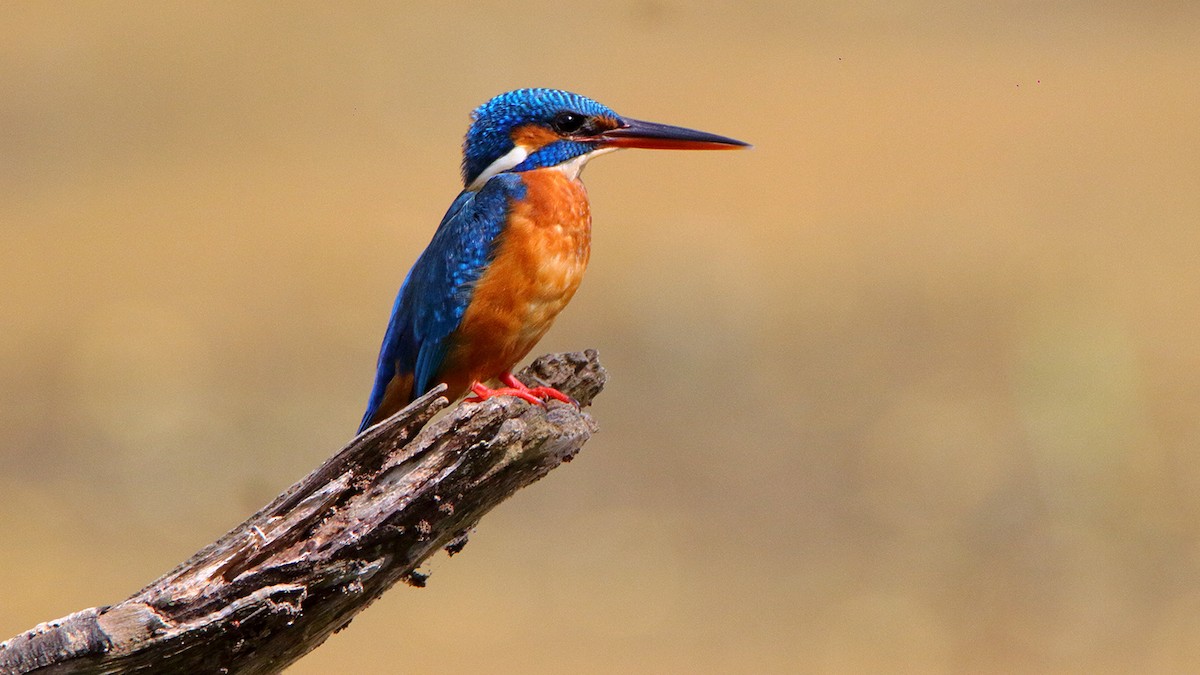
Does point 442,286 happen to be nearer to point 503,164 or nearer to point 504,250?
point 504,250

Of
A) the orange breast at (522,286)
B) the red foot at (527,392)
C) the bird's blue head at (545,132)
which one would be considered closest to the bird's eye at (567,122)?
the bird's blue head at (545,132)

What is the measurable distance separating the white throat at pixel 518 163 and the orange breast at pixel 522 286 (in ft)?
0.19

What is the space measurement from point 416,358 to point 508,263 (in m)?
0.22

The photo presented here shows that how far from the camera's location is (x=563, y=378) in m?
2.17

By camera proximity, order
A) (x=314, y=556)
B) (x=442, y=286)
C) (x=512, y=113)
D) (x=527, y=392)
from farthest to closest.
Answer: (x=512, y=113), (x=442, y=286), (x=527, y=392), (x=314, y=556)

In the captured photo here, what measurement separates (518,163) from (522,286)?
259 millimetres

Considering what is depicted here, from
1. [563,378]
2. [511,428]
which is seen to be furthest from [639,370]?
[511,428]

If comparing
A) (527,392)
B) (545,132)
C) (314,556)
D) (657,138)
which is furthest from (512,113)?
(314,556)

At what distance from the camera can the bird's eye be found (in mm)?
2229

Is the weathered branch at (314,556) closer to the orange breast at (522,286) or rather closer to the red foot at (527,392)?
the red foot at (527,392)

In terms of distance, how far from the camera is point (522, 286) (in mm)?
2092

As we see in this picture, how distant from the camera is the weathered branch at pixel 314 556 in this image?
1471mm

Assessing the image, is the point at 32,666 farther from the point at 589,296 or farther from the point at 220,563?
the point at 589,296

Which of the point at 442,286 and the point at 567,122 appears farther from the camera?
the point at 567,122
